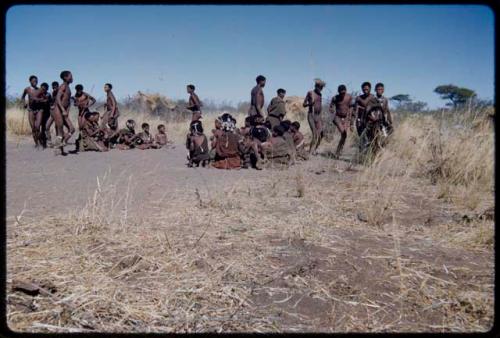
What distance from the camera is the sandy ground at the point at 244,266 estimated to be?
310cm

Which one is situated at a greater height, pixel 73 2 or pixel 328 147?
pixel 73 2

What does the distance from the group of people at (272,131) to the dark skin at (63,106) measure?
3.52 metres

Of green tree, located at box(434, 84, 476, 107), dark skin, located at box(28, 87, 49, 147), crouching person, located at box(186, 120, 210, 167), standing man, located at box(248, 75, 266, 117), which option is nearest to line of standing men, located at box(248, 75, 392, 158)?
standing man, located at box(248, 75, 266, 117)

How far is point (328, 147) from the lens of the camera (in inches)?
564

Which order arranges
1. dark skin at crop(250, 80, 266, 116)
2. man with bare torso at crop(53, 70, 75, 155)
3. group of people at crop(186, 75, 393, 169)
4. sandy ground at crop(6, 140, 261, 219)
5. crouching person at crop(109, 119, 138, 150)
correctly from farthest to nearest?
crouching person at crop(109, 119, 138, 150) → man with bare torso at crop(53, 70, 75, 155) → dark skin at crop(250, 80, 266, 116) → group of people at crop(186, 75, 393, 169) → sandy ground at crop(6, 140, 261, 219)

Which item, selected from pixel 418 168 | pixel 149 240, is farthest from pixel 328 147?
pixel 149 240

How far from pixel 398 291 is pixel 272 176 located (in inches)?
198

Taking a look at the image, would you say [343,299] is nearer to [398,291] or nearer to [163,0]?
[398,291]

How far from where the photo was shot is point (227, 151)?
9.71 meters

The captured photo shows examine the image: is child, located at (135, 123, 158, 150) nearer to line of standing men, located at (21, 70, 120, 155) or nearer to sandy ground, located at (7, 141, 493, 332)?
line of standing men, located at (21, 70, 120, 155)

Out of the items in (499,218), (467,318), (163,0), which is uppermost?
(163,0)

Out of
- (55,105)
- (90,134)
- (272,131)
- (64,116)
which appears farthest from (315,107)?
(55,105)

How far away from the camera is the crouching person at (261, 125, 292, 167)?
9.93 metres

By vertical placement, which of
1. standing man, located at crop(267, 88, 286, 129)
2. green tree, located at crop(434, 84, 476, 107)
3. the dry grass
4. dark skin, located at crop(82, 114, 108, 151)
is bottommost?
the dry grass
